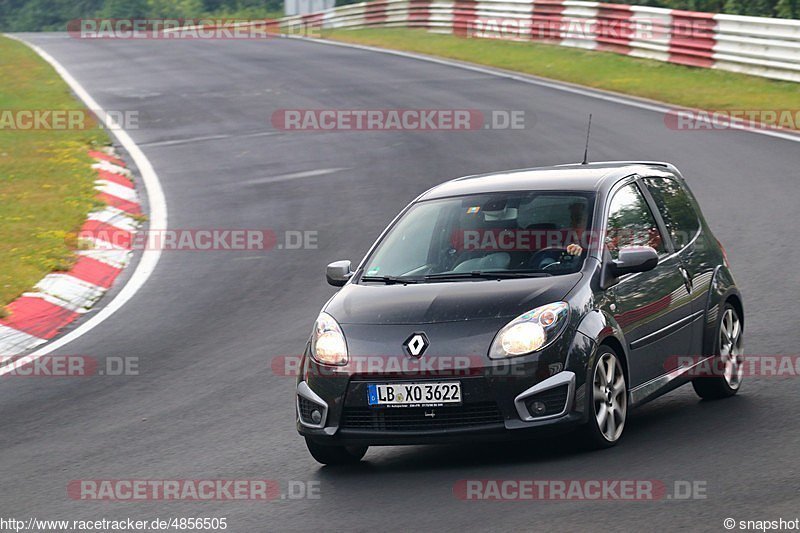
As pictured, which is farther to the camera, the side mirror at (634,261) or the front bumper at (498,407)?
the side mirror at (634,261)

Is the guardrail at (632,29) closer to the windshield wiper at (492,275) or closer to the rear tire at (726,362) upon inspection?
the rear tire at (726,362)

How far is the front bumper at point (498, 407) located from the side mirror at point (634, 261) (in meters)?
0.67

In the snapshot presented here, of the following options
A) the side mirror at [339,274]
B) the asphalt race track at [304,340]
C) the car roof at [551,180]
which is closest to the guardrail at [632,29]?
the asphalt race track at [304,340]

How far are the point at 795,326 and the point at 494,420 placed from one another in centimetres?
401

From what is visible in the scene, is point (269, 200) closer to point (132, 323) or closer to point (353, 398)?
point (132, 323)

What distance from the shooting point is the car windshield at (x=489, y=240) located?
26.6ft

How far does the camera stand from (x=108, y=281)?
13945 mm

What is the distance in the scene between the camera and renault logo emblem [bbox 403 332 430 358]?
7414 millimetres

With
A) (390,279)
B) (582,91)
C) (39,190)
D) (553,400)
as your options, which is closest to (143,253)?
(39,190)

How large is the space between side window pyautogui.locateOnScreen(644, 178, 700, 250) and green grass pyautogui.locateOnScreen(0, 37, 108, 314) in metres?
6.35

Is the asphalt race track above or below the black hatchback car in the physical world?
below

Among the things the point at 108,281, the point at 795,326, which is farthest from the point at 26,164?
the point at 795,326

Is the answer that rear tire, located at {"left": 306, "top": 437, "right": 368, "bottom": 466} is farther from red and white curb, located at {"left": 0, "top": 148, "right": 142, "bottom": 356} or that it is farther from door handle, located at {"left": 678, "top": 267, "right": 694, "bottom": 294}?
red and white curb, located at {"left": 0, "top": 148, "right": 142, "bottom": 356}

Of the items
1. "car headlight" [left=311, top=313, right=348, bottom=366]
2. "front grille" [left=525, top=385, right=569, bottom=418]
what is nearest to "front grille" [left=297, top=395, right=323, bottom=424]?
"car headlight" [left=311, top=313, right=348, bottom=366]
